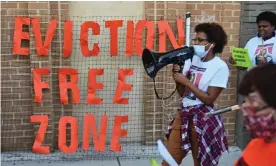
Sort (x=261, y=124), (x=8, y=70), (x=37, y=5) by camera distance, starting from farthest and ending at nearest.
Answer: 1. (x=8, y=70)
2. (x=37, y=5)
3. (x=261, y=124)

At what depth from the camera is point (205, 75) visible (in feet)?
11.6

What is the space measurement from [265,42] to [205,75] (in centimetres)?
142

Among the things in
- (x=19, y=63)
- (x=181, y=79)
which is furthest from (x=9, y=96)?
(x=181, y=79)

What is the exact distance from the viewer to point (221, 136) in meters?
3.61

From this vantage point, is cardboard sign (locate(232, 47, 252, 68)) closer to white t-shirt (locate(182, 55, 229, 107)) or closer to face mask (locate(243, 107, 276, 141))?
white t-shirt (locate(182, 55, 229, 107))

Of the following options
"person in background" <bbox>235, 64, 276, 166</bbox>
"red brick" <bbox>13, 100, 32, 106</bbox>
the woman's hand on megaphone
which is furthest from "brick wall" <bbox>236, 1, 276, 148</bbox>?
"person in background" <bbox>235, 64, 276, 166</bbox>

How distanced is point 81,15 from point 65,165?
1.76 meters

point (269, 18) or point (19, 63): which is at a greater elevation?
point (269, 18)

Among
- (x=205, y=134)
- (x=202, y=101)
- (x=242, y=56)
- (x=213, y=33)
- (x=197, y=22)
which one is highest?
(x=197, y=22)

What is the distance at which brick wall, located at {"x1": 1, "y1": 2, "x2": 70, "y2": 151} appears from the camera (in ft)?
16.0

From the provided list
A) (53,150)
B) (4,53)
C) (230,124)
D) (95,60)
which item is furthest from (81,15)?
(230,124)

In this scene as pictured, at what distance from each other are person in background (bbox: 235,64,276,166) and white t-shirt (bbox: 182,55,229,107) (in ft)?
4.98

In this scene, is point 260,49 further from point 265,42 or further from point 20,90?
point 20,90

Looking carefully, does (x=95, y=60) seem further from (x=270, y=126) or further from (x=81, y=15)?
(x=270, y=126)
